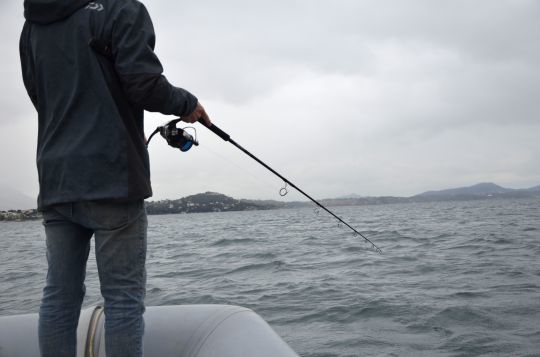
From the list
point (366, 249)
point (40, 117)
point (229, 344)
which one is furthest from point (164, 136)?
point (366, 249)

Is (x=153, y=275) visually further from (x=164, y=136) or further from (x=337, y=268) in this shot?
(x=164, y=136)

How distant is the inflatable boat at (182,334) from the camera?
214cm

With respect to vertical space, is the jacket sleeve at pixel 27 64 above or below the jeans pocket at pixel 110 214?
above

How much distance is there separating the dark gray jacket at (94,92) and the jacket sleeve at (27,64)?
4.6 inches

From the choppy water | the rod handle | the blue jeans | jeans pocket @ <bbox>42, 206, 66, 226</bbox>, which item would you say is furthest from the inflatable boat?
the choppy water

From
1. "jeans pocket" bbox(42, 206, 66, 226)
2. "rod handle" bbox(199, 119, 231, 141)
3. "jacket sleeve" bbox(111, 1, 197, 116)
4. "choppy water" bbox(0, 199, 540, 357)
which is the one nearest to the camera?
"jacket sleeve" bbox(111, 1, 197, 116)

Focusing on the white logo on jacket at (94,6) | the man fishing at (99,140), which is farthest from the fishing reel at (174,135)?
the white logo on jacket at (94,6)

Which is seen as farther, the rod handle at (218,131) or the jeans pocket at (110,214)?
the rod handle at (218,131)

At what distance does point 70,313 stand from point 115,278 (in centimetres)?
28

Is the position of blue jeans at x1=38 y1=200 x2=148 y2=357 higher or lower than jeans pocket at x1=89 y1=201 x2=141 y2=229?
lower

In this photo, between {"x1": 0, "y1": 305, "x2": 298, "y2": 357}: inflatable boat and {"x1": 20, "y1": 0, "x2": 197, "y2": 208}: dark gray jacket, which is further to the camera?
{"x1": 0, "y1": 305, "x2": 298, "y2": 357}: inflatable boat

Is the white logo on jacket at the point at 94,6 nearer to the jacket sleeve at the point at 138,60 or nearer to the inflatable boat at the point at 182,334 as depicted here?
the jacket sleeve at the point at 138,60

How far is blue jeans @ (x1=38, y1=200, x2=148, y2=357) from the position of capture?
1.65 meters

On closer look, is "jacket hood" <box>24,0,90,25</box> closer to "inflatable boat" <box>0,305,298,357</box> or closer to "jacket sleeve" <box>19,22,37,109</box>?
"jacket sleeve" <box>19,22,37,109</box>
